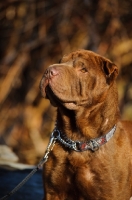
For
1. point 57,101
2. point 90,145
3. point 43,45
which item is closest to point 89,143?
point 90,145

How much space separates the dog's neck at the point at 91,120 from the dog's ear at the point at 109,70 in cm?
12

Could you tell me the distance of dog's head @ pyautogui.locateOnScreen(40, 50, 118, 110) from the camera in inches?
180

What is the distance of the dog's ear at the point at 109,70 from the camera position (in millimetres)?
4734

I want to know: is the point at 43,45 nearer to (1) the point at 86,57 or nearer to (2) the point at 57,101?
(1) the point at 86,57

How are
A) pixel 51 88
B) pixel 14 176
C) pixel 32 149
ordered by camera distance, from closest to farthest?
pixel 51 88, pixel 14 176, pixel 32 149

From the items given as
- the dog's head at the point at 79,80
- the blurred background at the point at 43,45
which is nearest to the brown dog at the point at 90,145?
the dog's head at the point at 79,80

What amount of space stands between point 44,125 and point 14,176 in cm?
258

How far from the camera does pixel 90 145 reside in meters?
4.86

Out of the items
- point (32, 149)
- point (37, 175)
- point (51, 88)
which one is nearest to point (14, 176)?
point (37, 175)

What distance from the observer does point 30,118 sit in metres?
9.40

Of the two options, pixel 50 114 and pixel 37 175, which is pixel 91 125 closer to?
pixel 37 175

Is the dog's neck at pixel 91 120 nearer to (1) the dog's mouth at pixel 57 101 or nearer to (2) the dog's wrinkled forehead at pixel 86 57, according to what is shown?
(1) the dog's mouth at pixel 57 101

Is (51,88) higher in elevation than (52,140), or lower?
higher

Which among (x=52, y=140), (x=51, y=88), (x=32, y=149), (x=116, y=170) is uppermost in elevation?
(x=51, y=88)
